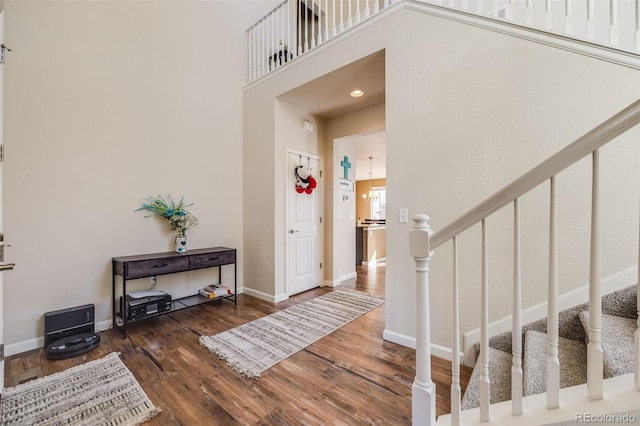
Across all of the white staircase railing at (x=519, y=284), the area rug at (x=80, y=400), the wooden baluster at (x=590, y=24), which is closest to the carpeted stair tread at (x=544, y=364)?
the white staircase railing at (x=519, y=284)

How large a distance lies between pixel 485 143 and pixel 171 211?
312cm

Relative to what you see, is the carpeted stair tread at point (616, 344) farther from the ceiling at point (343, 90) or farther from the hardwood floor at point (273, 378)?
the ceiling at point (343, 90)

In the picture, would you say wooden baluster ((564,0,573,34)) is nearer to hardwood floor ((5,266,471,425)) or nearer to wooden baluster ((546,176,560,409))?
wooden baluster ((546,176,560,409))

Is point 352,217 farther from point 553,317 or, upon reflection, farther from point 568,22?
point 553,317

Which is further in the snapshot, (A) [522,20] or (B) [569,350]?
(A) [522,20]

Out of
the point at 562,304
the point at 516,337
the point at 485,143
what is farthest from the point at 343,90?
the point at 516,337

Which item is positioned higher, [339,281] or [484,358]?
[484,358]

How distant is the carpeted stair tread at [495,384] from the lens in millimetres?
1385

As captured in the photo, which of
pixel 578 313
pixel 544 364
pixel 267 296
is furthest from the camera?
pixel 267 296

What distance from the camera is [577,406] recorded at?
0.89m

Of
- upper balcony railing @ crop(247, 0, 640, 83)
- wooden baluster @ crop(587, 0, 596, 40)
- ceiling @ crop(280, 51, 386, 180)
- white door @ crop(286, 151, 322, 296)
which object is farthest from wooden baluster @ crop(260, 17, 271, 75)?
wooden baluster @ crop(587, 0, 596, 40)

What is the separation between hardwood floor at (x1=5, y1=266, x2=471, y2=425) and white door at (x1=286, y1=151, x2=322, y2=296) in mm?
1300

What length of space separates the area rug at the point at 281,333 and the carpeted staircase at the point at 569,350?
1355 mm

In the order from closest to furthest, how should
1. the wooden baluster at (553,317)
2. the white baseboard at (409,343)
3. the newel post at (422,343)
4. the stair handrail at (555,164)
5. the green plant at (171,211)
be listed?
the stair handrail at (555,164), the wooden baluster at (553,317), the newel post at (422,343), the white baseboard at (409,343), the green plant at (171,211)
